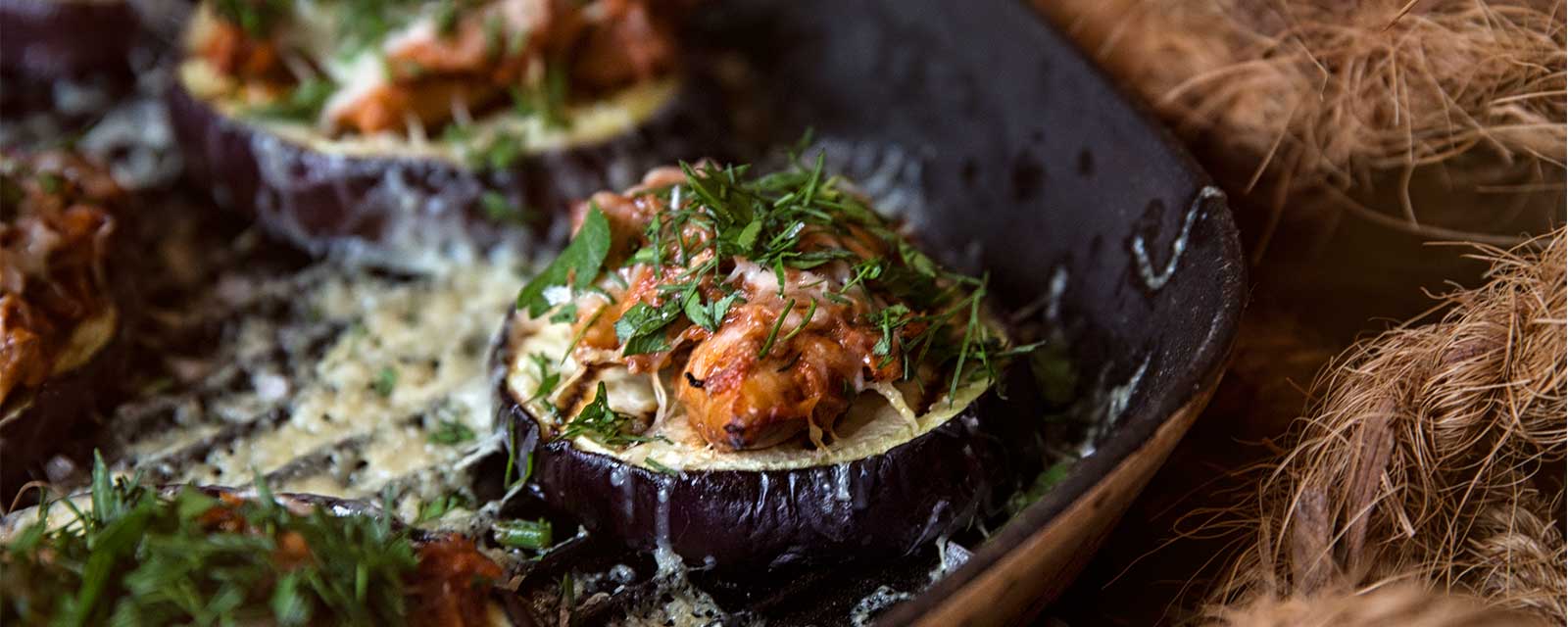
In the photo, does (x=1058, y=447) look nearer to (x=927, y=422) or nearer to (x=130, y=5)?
(x=927, y=422)

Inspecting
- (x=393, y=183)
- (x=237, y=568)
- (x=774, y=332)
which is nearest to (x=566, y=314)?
(x=774, y=332)

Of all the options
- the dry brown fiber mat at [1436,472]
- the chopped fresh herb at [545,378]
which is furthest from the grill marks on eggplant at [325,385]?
the dry brown fiber mat at [1436,472]

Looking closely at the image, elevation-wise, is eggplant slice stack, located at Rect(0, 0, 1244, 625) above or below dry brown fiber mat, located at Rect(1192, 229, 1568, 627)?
above

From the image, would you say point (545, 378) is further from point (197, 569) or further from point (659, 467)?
point (197, 569)

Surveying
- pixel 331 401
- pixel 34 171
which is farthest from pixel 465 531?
pixel 34 171

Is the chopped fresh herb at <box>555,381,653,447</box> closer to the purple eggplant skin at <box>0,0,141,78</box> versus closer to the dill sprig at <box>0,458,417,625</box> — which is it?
the dill sprig at <box>0,458,417,625</box>

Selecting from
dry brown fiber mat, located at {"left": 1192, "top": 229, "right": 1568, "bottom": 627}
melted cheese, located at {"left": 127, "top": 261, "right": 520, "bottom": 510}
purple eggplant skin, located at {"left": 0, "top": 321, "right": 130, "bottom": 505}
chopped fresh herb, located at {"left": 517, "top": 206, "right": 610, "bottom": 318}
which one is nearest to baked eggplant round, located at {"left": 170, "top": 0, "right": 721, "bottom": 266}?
melted cheese, located at {"left": 127, "top": 261, "right": 520, "bottom": 510}
